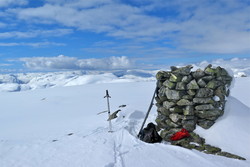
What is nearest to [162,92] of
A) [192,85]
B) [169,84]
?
[169,84]

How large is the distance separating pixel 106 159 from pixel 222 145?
15.8 feet

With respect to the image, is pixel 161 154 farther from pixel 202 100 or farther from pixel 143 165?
pixel 202 100

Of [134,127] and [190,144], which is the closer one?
[190,144]

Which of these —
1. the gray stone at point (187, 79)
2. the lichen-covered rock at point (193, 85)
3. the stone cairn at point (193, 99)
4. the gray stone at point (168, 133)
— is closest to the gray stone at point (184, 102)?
the stone cairn at point (193, 99)

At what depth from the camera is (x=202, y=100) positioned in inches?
352

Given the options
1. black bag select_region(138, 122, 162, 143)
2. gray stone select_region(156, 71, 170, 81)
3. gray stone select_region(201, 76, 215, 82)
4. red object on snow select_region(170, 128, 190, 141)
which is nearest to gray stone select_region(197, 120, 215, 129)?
red object on snow select_region(170, 128, 190, 141)

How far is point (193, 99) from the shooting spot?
911 centimetres

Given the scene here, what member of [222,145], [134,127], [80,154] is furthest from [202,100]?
Result: [80,154]

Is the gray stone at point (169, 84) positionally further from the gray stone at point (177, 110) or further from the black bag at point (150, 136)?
the black bag at point (150, 136)

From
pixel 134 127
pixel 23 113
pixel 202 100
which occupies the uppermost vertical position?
pixel 202 100

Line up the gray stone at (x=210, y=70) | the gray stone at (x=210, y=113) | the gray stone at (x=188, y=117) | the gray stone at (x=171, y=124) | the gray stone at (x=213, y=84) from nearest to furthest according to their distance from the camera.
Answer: the gray stone at (x=210, y=113) → the gray stone at (x=213, y=84) → the gray stone at (x=188, y=117) → the gray stone at (x=210, y=70) → the gray stone at (x=171, y=124)

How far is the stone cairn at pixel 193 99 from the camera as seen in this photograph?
349 inches

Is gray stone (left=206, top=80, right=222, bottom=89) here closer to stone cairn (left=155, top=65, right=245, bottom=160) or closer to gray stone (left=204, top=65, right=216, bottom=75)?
stone cairn (left=155, top=65, right=245, bottom=160)

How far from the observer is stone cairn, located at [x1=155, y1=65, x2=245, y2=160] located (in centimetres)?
887
